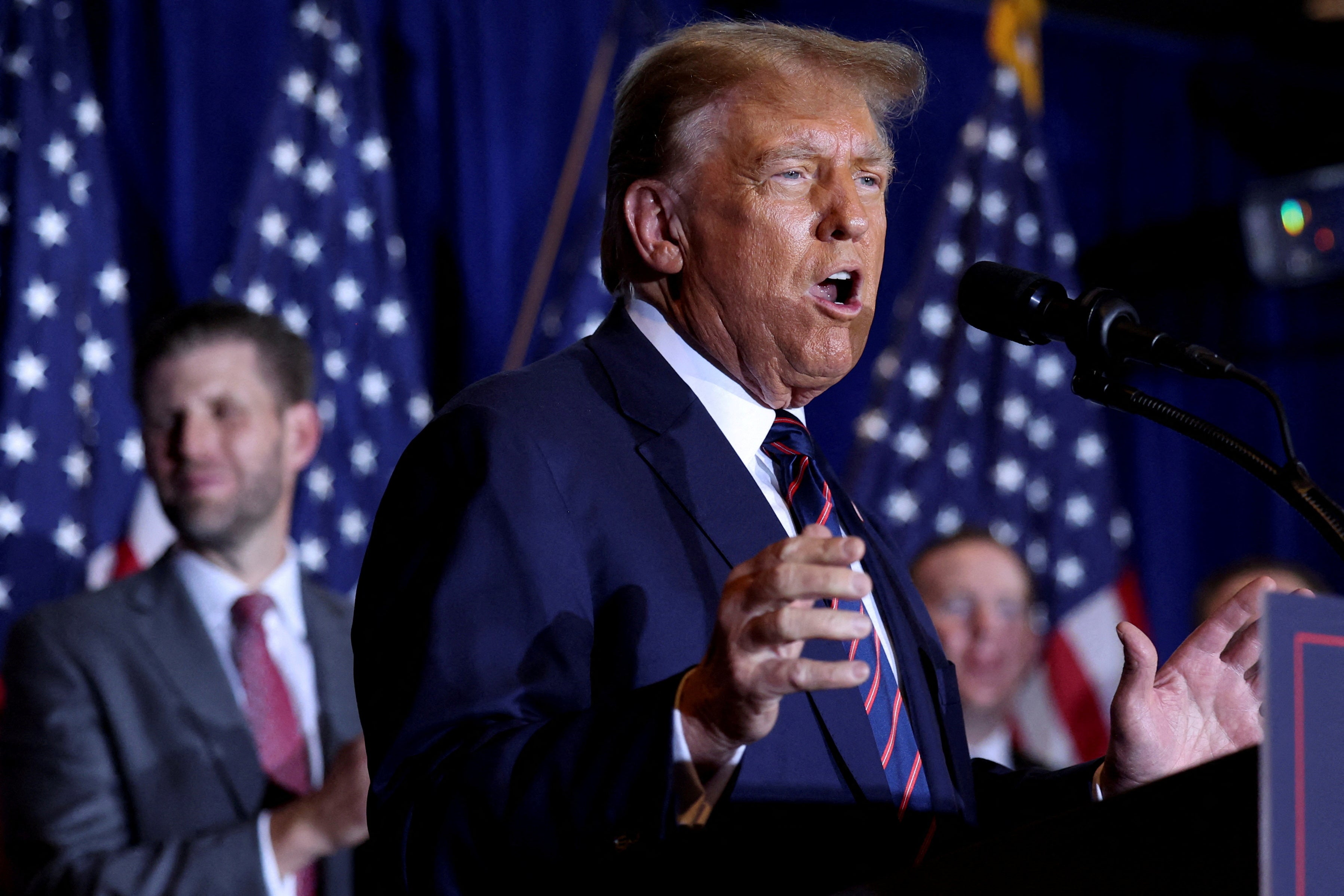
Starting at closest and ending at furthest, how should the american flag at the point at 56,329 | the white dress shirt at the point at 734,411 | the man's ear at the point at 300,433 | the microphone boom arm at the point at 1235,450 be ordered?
1. the microphone boom arm at the point at 1235,450
2. the white dress shirt at the point at 734,411
3. the man's ear at the point at 300,433
4. the american flag at the point at 56,329

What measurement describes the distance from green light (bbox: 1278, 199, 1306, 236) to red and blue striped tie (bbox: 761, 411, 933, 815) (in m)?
3.70

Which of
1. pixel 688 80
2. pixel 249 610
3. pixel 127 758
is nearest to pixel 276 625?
pixel 249 610

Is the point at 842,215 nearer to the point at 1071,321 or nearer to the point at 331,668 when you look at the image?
the point at 1071,321

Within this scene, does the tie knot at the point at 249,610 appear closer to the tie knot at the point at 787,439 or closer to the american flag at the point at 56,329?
the american flag at the point at 56,329

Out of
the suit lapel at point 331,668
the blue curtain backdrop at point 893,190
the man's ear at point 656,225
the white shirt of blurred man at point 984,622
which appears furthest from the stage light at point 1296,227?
the man's ear at point 656,225

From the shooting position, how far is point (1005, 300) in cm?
142

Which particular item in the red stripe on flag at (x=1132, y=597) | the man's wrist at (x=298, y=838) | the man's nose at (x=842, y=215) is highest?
the man's nose at (x=842, y=215)

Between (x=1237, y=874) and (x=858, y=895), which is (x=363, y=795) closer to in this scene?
(x=858, y=895)

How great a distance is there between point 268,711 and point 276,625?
201 millimetres

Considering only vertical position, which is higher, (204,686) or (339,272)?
(339,272)

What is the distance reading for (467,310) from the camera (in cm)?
373

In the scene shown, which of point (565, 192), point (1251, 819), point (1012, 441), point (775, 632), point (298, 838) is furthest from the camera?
point (1012, 441)

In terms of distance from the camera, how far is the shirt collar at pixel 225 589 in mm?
2576

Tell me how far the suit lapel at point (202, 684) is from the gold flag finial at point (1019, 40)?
324cm
